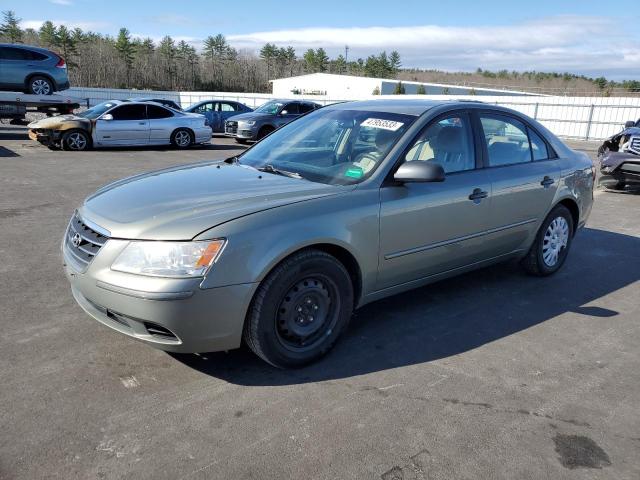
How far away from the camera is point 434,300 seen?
4629 millimetres

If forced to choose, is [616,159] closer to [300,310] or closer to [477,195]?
[477,195]

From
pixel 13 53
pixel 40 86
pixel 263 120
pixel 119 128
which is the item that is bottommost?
pixel 119 128

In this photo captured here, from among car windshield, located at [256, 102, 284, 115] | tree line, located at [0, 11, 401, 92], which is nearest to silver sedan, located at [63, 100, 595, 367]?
car windshield, located at [256, 102, 284, 115]

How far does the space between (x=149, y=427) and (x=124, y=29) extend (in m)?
88.2

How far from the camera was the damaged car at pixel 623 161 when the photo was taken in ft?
32.3

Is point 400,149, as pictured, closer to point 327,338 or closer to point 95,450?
point 327,338

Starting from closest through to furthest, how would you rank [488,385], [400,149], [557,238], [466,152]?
1. [488,385]
2. [400,149]
3. [466,152]
4. [557,238]

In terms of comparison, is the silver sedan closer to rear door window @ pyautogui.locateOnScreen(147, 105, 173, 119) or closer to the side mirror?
the side mirror

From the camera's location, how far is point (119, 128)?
14.8 m

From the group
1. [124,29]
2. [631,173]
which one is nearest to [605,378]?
[631,173]

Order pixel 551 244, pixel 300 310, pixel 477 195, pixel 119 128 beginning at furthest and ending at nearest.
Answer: pixel 119 128 → pixel 551 244 → pixel 477 195 → pixel 300 310

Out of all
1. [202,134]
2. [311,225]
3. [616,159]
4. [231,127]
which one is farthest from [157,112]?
[311,225]

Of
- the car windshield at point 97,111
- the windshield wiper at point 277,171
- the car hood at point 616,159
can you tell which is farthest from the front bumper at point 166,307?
the car windshield at point 97,111

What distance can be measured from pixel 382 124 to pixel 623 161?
25.7 feet
